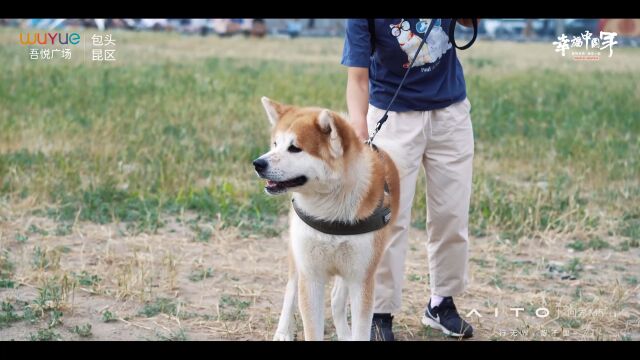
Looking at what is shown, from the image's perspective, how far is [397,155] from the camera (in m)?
4.10

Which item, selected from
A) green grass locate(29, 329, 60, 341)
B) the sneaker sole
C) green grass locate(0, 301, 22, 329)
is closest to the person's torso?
the sneaker sole

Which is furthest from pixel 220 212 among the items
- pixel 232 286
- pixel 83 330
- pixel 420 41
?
pixel 420 41

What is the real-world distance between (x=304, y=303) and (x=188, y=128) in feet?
18.8

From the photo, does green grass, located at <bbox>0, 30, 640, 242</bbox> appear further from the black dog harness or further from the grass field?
the black dog harness

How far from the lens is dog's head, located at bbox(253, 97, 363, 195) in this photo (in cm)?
339

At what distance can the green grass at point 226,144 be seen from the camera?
21.5 ft

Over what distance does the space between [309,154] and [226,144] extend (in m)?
5.13

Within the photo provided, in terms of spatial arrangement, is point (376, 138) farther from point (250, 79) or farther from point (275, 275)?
point (250, 79)

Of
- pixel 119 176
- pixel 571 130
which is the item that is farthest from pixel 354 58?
pixel 571 130

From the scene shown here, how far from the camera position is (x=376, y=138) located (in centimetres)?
418

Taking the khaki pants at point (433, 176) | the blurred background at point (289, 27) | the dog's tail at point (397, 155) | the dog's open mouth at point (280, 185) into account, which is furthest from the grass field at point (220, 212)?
the blurred background at point (289, 27)

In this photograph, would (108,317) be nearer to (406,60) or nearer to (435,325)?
(435,325)

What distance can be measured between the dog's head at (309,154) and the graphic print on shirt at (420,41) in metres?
0.72

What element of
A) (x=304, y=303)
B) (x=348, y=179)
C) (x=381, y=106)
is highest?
(x=381, y=106)
